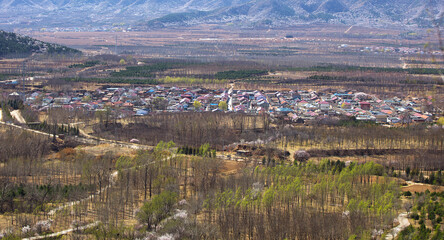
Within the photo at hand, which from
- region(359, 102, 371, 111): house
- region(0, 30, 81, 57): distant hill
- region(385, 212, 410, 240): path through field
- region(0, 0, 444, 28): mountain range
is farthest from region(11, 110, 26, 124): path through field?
region(0, 0, 444, 28): mountain range

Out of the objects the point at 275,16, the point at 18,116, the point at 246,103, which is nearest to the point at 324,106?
the point at 246,103

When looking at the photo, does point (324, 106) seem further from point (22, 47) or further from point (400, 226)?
point (22, 47)

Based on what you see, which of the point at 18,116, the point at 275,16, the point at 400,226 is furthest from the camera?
the point at 275,16

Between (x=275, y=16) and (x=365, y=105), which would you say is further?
(x=275, y=16)

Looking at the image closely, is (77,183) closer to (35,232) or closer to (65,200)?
(65,200)

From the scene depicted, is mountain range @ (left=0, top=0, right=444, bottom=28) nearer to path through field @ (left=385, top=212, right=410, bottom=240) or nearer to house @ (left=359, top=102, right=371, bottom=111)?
house @ (left=359, top=102, right=371, bottom=111)

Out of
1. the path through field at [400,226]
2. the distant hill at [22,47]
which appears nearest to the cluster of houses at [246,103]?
the path through field at [400,226]

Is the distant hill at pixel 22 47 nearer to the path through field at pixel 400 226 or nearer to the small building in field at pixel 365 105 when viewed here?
the small building in field at pixel 365 105
